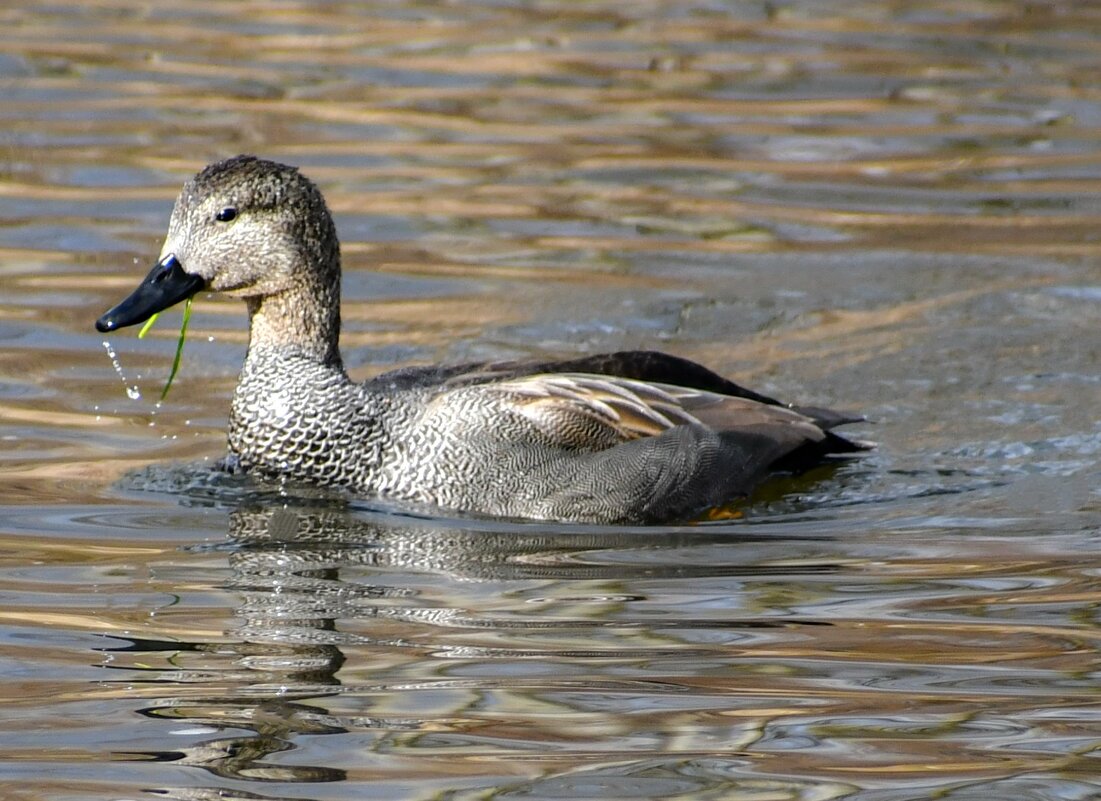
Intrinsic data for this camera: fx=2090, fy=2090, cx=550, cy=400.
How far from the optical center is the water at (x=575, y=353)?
211 inches

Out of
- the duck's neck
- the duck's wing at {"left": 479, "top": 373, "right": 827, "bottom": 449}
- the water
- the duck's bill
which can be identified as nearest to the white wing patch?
the duck's wing at {"left": 479, "top": 373, "right": 827, "bottom": 449}

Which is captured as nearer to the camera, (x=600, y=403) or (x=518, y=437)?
(x=518, y=437)

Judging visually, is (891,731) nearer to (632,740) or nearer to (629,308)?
(632,740)

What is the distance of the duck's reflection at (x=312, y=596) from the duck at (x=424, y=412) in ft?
0.68

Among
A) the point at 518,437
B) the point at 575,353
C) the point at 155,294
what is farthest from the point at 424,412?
the point at 575,353

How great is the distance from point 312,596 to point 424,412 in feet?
5.89

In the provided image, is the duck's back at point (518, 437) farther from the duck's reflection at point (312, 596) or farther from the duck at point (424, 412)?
the duck's reflection at point (312, 596)

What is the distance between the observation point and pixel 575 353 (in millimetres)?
11172

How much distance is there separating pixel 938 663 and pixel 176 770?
7.37 feet

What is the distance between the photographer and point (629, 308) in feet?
38.8

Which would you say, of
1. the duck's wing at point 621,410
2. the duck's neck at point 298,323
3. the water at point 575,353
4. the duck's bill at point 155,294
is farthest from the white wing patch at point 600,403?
the duck's bill at point 155,294

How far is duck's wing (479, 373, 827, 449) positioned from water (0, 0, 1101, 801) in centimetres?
36

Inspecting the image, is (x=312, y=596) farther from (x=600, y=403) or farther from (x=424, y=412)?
(x=600, y=403)

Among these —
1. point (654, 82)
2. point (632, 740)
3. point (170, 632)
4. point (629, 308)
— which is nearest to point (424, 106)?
point (654, 82)
